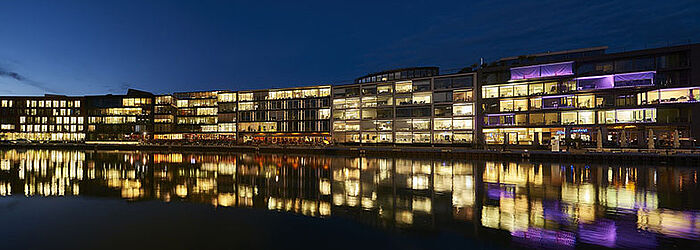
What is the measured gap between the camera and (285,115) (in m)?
108

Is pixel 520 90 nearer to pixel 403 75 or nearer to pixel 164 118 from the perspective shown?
pixel 403 75

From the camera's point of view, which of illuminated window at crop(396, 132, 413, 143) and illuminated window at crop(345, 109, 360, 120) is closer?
illuminated window at crop(396, 132, 413, 143)

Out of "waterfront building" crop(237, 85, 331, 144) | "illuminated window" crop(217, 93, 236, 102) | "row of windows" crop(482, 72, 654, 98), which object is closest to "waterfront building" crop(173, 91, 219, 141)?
"illuminated window" crop(217, 93, 236, 102)

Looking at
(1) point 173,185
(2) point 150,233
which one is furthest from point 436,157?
(2) point 150,233

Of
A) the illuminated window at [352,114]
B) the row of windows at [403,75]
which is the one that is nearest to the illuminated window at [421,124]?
the row of windows at [403,75]

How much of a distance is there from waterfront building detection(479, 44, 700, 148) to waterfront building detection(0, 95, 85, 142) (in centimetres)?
13231

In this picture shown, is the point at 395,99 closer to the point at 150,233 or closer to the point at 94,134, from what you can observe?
the point at 150,233

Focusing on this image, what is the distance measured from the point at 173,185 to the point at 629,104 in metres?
77.2

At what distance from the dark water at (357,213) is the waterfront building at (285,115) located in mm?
74032

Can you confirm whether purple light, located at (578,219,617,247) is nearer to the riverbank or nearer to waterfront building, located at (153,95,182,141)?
the riverbank

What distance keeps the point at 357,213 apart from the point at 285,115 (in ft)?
304

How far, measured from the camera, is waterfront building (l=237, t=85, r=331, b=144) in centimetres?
10425

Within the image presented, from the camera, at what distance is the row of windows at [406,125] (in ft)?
275

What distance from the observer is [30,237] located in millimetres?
14781
